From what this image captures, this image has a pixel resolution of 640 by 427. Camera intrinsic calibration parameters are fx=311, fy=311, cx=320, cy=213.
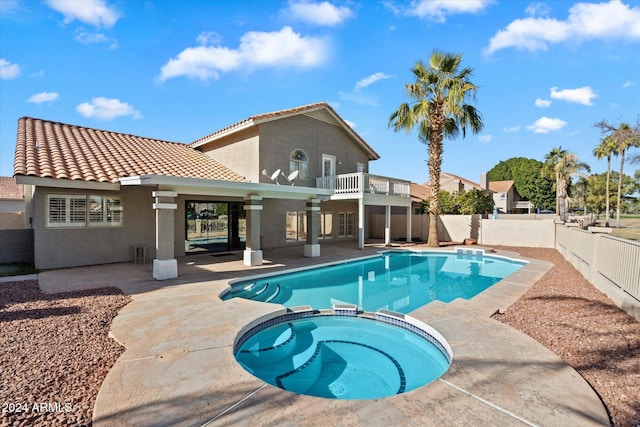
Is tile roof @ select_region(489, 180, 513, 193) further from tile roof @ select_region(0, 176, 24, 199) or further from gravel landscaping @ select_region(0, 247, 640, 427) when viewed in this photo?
tile roof @ select_region(0, 176, 24, 199)

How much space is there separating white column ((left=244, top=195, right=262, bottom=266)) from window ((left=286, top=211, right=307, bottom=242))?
599 cm

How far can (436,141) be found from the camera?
1911cm

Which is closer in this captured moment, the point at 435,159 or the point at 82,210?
the point at 82,210

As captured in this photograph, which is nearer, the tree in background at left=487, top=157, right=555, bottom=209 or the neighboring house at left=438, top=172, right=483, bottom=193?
the neighboring house at left=438, top=172, right=483, bottom=193

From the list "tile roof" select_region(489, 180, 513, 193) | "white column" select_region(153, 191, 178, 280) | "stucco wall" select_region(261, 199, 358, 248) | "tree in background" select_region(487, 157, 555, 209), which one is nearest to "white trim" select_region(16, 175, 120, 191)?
"white column" select_region(153, 191, 178, 280)

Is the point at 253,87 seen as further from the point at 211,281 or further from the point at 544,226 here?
the point at 544,226

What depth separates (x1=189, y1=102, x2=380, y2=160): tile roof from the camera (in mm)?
16172

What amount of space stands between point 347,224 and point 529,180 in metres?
54.3

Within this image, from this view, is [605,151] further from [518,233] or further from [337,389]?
[337,389]

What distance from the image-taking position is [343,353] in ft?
19.8

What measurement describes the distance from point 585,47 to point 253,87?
52.4 ft

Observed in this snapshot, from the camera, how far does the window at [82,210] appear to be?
1184cm

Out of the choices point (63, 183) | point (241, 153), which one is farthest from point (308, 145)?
point (63, 183)

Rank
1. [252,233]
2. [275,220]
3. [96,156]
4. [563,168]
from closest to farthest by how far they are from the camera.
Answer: [252,233] < [96,156] < [275,220] < [563,168]
